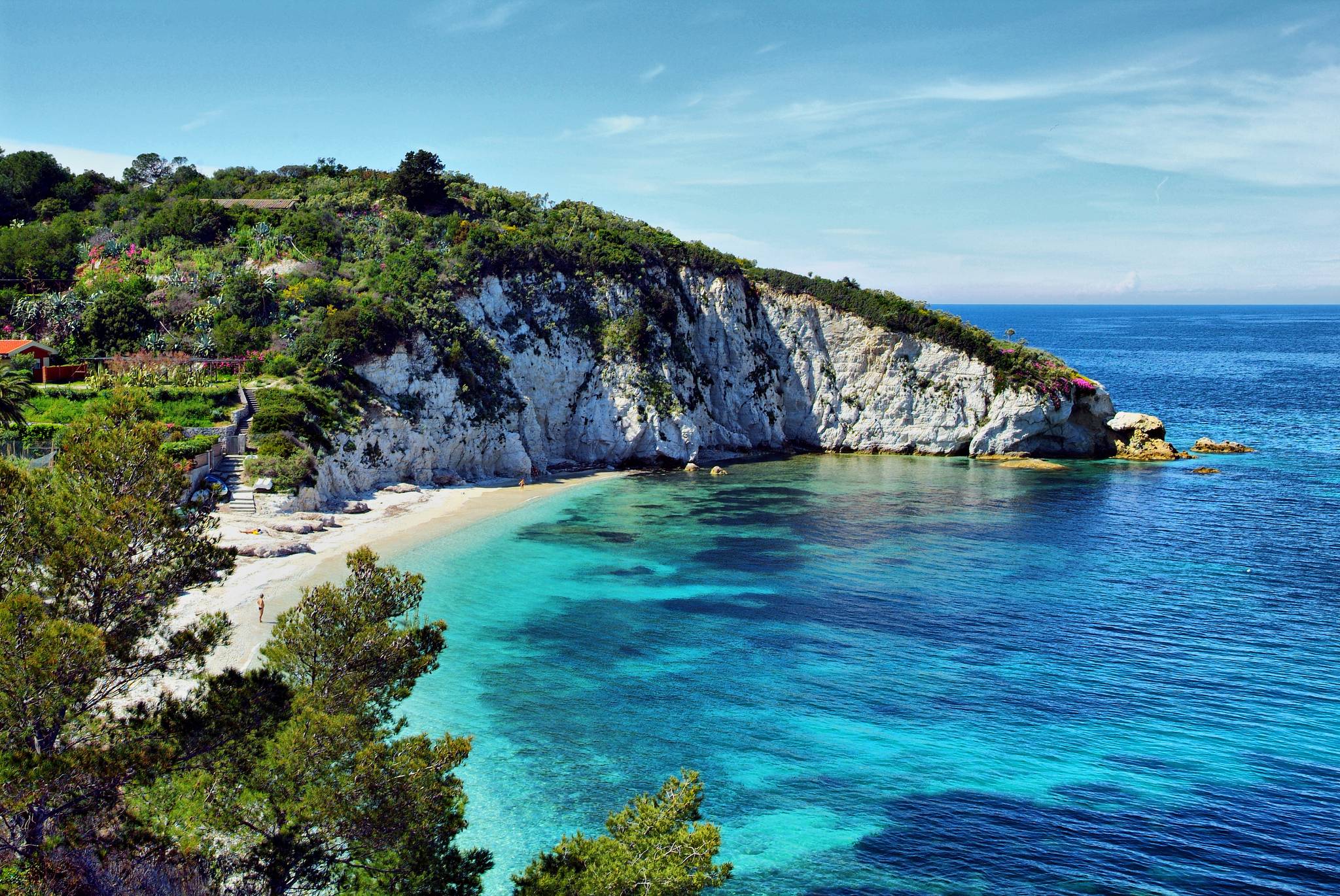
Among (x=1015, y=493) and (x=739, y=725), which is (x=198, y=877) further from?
(x=1015, y=493)

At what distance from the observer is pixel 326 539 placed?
149 ft

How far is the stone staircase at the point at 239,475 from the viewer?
46.4m

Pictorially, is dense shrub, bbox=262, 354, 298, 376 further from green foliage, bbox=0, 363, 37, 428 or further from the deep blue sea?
the deep blue sea

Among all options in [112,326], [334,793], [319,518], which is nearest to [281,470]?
[319,518]

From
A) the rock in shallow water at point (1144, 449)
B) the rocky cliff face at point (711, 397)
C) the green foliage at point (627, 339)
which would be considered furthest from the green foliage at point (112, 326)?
the rock in shallow water at point (1144, 449)

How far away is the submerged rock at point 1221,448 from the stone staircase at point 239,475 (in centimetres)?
7530

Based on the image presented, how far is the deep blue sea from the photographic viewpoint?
21.6 m

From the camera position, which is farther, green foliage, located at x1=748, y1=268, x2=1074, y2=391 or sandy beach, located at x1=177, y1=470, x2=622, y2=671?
green foliage, located at x1=748, y1=268, x2=1074, y2=391

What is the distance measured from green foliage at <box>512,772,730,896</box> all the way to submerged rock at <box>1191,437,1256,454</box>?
77331 millimetres

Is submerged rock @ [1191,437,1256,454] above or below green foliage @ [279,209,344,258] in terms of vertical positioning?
below

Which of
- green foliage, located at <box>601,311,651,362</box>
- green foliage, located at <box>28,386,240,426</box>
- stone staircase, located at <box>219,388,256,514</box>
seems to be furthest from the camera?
green foliage, located at <box>601,311,651,362</box>

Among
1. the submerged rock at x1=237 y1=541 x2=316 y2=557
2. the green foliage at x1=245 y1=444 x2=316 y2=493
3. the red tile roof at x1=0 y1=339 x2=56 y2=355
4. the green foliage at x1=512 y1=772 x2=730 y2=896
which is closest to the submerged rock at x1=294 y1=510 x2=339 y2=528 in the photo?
the green foliage at x1=245 y1=444 x2=316 y2=493

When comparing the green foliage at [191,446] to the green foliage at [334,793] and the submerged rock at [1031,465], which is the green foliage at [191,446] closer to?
the green foliage at [334,793]

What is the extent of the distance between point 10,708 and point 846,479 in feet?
198
